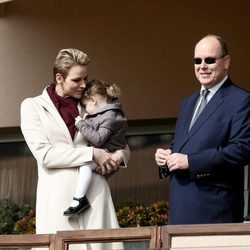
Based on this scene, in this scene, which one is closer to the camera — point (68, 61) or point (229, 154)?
point (229, 154)

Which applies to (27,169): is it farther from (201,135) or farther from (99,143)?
(201,135)

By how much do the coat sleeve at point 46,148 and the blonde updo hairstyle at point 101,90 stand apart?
33 centimetres

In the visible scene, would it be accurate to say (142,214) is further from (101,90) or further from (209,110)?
(209,110)

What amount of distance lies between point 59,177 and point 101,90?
61 cm

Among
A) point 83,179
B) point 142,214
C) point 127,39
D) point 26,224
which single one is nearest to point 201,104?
point 83,179

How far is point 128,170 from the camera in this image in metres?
11.5

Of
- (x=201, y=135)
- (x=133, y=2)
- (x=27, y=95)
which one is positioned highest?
(x=133, y=2)

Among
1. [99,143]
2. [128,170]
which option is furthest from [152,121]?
[99,143]

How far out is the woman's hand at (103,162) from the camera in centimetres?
758

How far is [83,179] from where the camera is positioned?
7527 millimetres

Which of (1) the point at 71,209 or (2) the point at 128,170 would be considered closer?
(1) the point at 71,209

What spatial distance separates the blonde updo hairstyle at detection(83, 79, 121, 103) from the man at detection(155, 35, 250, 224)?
691 millimetres

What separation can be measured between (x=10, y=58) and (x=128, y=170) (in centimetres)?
153

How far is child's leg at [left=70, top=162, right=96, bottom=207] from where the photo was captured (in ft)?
Result: 24.6
